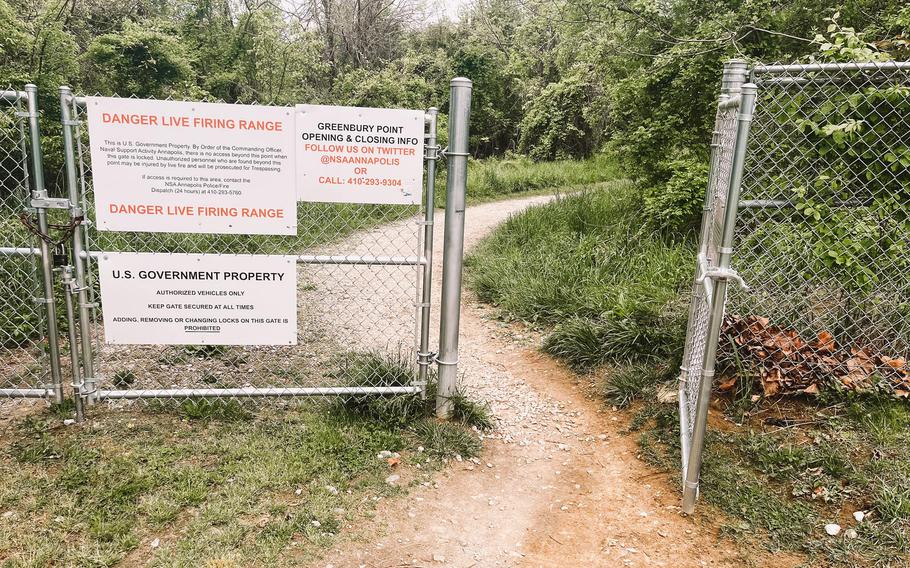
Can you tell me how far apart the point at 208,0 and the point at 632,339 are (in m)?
17.4

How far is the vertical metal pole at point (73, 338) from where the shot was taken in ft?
11.6

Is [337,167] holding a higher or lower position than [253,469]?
higher

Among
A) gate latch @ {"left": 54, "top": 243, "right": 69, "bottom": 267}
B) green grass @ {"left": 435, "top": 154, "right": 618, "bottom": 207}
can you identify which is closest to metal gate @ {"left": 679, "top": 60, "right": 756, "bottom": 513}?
gate latch @ {"left": 54, "top": 243, "right": 69, "bottom": 267}

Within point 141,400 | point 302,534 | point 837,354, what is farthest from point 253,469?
point 837,354

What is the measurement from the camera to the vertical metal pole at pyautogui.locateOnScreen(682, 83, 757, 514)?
2.77 m

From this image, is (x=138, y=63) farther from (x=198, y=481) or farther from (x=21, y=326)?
(x=198, y=481)

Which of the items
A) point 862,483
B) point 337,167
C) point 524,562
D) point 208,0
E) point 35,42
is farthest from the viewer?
point 208,0

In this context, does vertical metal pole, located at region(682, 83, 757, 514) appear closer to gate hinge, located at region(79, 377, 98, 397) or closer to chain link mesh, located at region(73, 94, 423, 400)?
chain link mesh, located at region(73, 94, 423, 400)

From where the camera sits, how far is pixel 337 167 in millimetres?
3516

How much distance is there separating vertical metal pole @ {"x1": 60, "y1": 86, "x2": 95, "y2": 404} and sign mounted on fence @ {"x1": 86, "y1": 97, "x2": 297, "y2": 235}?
0.12 m

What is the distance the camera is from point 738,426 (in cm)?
399

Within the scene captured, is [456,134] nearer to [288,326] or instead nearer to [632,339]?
[288,326]

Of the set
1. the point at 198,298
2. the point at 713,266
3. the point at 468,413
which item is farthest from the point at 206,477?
the point at 713,266

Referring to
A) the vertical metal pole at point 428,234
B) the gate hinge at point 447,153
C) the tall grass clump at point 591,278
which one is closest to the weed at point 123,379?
the vertical metal pole at point 428,234
